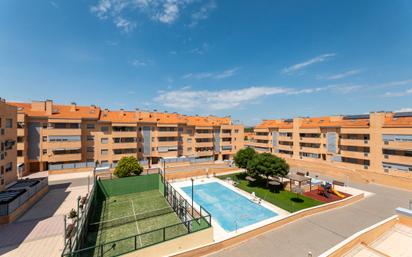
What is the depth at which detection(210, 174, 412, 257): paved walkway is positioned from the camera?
1305cm

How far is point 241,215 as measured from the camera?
66.1 feet

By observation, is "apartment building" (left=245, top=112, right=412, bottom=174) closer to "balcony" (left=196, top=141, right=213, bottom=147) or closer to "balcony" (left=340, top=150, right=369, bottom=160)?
"balcony" (left=340, top=150, right=369, bottom=160)

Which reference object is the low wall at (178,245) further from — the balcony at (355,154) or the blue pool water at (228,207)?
the balcony at (355,154)

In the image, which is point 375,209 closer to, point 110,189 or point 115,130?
point 110,189

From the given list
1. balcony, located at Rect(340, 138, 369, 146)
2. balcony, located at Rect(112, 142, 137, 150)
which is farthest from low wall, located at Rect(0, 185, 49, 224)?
balcony, located at Rect(340, 138, 369, 146)

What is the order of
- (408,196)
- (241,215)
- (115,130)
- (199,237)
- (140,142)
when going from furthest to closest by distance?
(140,142) → (115,130) → (408,196) → (241,215) → (199,237)

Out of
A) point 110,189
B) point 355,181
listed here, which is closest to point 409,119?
point 355,181

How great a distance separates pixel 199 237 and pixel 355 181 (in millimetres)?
32889

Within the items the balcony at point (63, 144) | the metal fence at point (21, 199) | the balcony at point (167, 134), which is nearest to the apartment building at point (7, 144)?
the metal fence at point (21, 199)

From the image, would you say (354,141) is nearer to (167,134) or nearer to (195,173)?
(195,173)

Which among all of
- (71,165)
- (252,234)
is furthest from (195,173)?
(71,165)

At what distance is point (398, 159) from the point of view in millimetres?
30500

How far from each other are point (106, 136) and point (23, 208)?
23081mm

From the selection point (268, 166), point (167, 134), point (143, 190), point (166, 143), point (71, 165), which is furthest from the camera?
point (167, 134)
